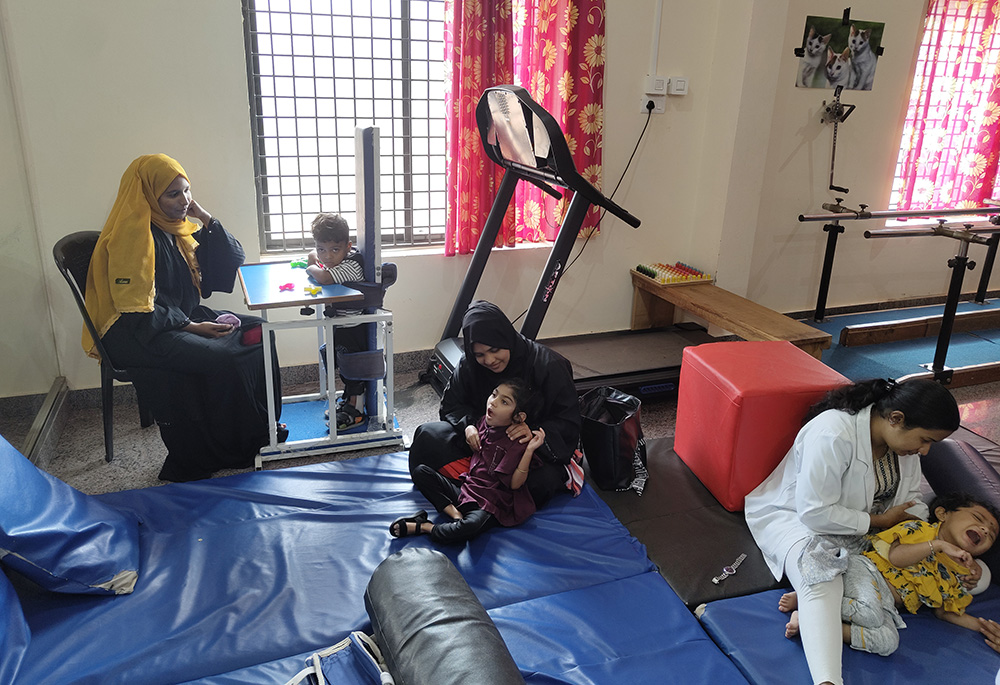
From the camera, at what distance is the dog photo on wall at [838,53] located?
4395mm

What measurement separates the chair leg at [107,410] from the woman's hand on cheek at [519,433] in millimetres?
1706

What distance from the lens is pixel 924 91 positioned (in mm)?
4906

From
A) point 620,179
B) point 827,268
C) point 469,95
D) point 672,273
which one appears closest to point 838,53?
point 827,268

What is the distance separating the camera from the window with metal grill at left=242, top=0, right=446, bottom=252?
11.3 feet

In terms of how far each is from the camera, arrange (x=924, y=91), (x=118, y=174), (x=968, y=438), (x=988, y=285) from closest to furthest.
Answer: (x=968, y=438), (x=118, y=174), (x=924, y=91), (x=988, y=285)

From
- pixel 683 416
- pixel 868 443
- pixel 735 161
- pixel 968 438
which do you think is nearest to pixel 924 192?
pixel 735 161

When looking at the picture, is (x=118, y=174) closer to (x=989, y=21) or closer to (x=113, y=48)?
(x=113, y=48)

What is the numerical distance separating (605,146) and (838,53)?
176 centimetres

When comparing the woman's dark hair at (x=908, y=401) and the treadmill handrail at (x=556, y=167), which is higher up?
the treadmill handrail at (x=556, y=167)

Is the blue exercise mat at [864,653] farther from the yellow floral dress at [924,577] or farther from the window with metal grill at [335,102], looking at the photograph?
the window with metal grill at [335,102]

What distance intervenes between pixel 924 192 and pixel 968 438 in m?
3.07

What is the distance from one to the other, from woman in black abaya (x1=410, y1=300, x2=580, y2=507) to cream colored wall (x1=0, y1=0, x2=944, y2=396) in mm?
1292

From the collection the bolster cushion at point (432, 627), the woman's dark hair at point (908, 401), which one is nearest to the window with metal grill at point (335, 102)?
the bolster cushion at point (432, 627)

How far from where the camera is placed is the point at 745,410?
2.46 meters
